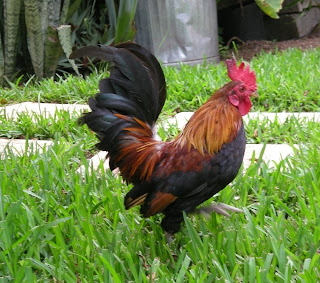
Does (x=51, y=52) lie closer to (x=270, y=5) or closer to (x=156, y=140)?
(x=270, y=5)

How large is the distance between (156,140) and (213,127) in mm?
319

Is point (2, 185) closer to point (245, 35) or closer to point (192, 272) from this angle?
point (192, 272)

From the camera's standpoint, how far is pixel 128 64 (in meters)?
2.36

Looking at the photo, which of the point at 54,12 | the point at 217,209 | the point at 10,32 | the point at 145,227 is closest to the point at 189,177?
the point at 217,209

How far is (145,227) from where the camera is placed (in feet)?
8.45

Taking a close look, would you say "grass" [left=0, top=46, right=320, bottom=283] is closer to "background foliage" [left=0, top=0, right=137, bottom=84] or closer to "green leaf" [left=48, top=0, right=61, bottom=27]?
"background foliage" [left=0, top=0, right=137, bottom=84]

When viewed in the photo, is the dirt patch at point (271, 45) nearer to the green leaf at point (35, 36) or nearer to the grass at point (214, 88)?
the grass at point (214, 88)

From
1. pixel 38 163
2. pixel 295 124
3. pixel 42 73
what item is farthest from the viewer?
pixel 42 73

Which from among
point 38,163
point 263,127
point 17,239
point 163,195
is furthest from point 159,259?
point 263,127

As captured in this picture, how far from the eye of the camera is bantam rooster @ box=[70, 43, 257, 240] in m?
2.21

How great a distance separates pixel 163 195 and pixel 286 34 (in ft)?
20.2

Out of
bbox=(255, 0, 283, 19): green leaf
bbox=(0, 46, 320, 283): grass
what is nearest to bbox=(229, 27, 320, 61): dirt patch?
Result: bbox=(255, 0, 283, 19): green leaf

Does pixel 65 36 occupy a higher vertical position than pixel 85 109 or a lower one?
higher

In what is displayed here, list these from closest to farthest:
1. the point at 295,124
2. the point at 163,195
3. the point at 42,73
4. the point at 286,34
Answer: the point at 163,195, the point at 295,124, the point at 42,73, the point at 286,34
